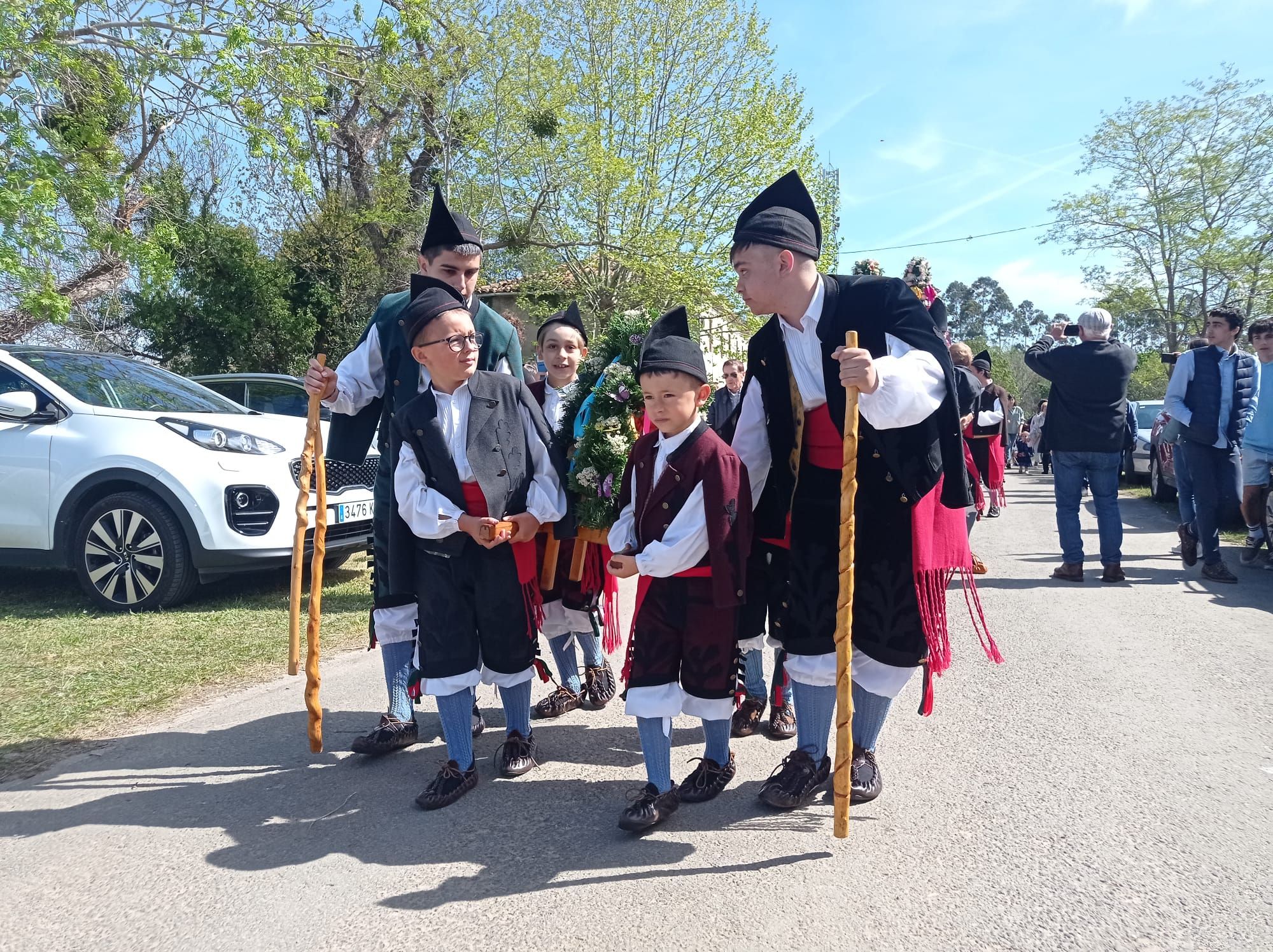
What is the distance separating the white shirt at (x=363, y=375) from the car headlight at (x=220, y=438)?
99.3 inches

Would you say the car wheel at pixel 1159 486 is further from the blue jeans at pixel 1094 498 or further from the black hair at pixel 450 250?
the black hair at pixel 450 250

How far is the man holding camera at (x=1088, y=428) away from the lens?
7129mm

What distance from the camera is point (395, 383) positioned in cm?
382

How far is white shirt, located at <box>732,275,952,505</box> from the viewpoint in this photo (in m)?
2.71

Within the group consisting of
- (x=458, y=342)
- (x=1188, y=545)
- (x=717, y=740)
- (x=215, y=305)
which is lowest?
(x=717, y=740)

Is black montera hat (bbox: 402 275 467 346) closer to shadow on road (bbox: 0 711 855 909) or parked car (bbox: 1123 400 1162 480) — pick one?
shadow on road (bbox: 0 711 855 909)

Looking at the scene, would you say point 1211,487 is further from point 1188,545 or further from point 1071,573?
point 1071,573

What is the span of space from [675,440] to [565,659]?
5.42 feet

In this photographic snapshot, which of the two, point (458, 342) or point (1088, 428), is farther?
point (1088, 428)

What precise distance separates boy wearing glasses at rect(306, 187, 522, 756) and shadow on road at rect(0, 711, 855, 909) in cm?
31

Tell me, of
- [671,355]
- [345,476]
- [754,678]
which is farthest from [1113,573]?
[345,476]

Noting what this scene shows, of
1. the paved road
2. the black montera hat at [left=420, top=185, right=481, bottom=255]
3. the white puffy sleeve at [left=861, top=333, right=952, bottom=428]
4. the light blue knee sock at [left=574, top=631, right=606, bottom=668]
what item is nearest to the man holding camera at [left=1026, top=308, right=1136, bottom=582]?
the paved road

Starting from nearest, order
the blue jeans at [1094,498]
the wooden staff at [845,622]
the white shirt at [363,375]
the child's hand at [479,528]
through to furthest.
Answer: the wooden staff at [845,622] → the child's hand at [479,528] → the white shirt at [363,375] → the blue jeans at [1094,498]

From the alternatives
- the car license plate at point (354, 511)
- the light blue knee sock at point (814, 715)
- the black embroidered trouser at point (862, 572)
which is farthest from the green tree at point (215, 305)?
the light blue knee sock at point (814, 715)
